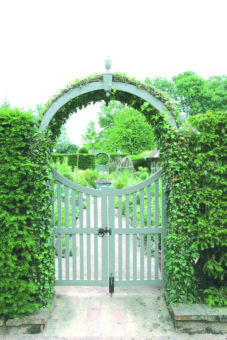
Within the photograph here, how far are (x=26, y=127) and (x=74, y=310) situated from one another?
2.31 metres

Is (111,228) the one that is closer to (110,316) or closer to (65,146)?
(110,316)

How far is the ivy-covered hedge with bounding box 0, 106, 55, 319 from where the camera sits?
3.00 metres

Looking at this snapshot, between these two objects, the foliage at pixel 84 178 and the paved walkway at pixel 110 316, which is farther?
the foliage at pixel 84 178

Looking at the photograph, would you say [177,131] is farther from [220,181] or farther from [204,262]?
[204,262]

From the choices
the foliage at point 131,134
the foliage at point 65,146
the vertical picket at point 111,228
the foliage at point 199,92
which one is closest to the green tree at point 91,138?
the foliage at point 65,146

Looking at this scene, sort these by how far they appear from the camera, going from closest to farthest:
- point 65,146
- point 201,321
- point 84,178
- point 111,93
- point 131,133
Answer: point 201,321, point 111,93, point 84,178, point 131,133, point 65,146


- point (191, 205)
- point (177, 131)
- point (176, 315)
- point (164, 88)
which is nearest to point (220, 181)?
point (191, 205)

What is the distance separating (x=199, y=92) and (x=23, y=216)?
28404 millimetres

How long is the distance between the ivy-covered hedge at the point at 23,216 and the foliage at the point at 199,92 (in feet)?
82.4

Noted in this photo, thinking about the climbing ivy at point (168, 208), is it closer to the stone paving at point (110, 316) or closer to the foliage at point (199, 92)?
the stone paving at point (110, 316)

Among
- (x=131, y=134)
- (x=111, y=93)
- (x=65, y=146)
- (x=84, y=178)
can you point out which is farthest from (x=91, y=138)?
(x=111, y=93)

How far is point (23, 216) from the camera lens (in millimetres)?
3059

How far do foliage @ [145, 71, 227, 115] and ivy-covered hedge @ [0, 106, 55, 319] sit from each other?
2512 cm

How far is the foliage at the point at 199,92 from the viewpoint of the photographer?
2653 centimetres
